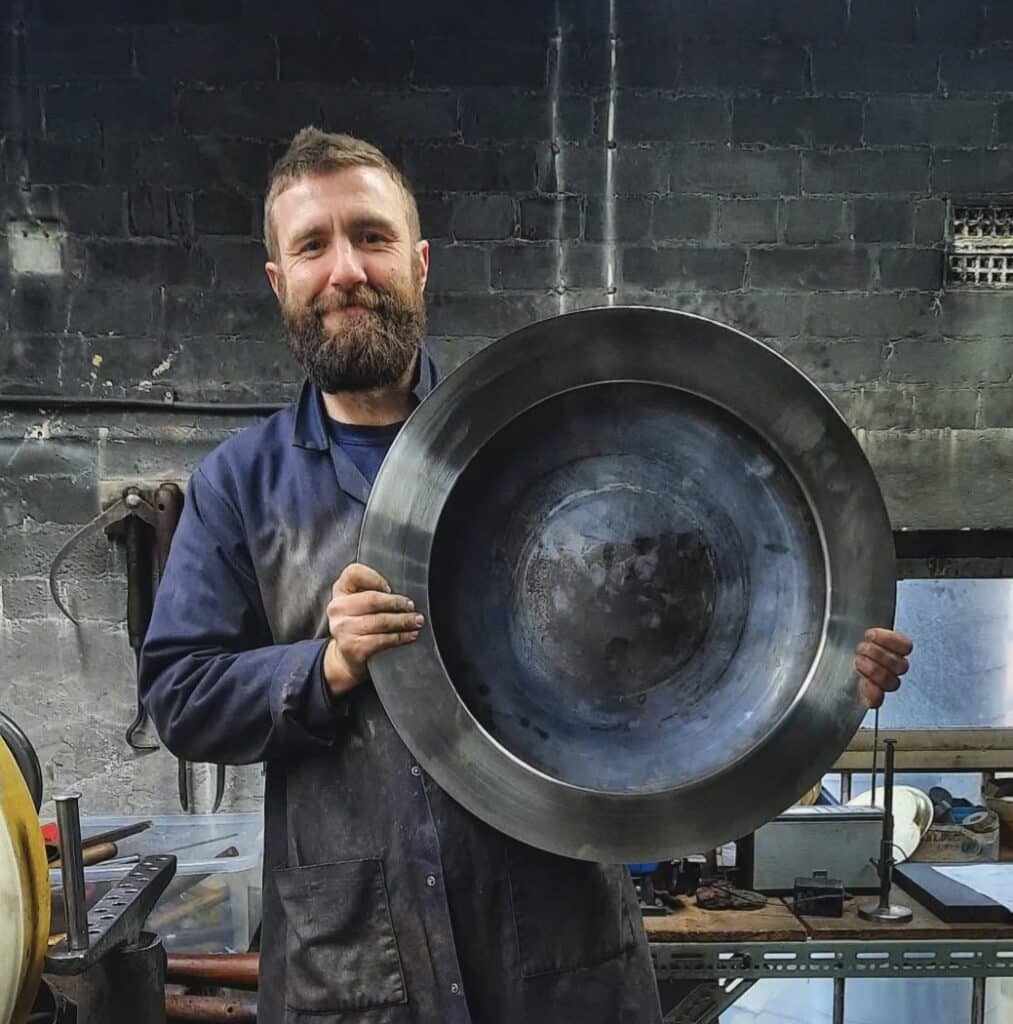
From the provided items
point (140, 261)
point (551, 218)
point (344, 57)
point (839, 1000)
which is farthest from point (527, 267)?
point (839, 1000)

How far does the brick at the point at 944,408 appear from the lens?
6.44 ft

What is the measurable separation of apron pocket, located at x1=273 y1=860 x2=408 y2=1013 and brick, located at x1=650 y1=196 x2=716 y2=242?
153 centimetres

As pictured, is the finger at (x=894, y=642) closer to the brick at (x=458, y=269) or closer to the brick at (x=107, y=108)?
the brick at (x=458, y=269)

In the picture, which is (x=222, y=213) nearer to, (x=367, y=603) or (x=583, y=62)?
(x=583, y=62)

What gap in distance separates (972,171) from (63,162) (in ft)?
6.67

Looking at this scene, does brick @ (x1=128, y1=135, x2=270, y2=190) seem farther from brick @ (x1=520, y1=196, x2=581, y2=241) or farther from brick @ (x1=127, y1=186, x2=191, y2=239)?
brick @ (x1=520, y1=196, x2=581, y2=241)

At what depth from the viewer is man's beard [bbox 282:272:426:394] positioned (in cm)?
83

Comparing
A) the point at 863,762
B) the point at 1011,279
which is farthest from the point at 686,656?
the point at 1011,279

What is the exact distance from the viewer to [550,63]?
6.09 ft

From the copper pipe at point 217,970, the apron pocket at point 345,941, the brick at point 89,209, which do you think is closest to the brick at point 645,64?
the brick at point 89,209

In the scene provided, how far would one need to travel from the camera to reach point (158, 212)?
1857mm

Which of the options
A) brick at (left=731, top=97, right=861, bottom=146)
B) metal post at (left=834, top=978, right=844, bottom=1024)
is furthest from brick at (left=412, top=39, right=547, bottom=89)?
metal post at (left=834, top=978, right=844, bottom=1024)

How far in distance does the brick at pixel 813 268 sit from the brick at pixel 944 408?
0.96 ft

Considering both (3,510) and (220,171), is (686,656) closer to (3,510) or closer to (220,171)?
(220,171)
